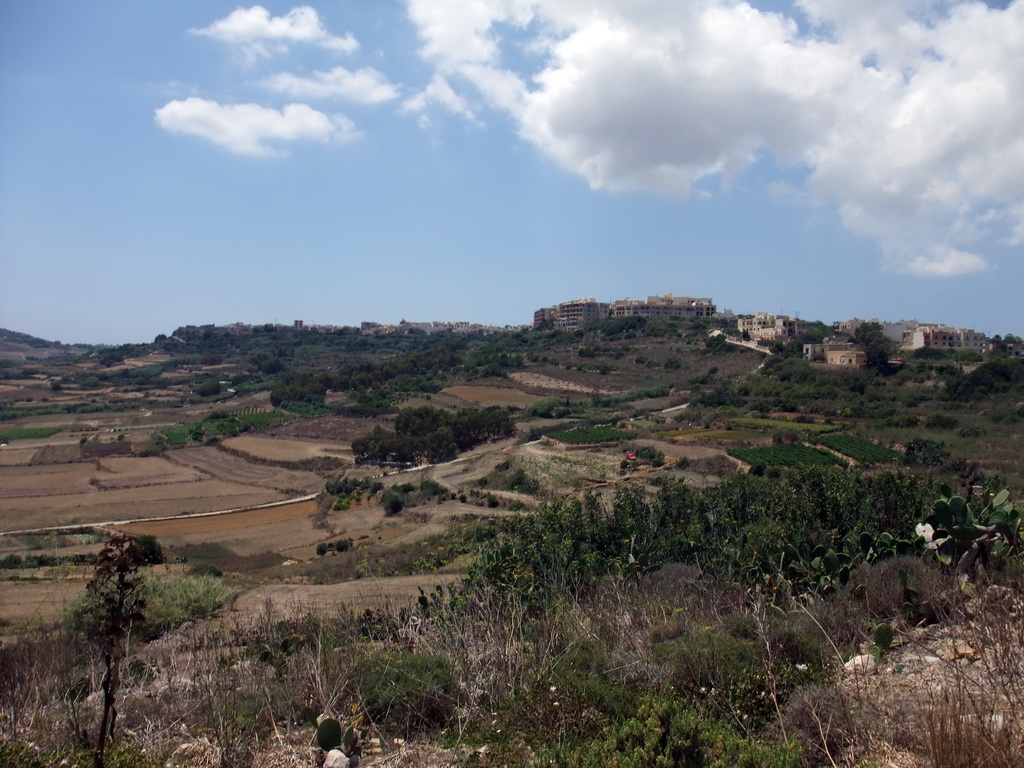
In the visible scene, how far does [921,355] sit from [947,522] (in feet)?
212

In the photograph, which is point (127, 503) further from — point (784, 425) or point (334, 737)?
point (784, 425)

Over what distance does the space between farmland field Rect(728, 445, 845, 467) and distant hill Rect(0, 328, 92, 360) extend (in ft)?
565

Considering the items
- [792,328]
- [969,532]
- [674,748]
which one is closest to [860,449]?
[969,532]

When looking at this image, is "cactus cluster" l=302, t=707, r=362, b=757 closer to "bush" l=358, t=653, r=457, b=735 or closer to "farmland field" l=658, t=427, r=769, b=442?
"bush" l=358, t=653, r=457, b=735

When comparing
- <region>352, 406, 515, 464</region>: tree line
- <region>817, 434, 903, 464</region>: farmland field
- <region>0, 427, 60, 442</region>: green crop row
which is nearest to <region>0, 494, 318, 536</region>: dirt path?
<region>352, 406, 515, 464</region>: tree line

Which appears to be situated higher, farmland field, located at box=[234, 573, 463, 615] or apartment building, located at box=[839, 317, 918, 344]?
apartment building, located at box=[839, 317, 918, 344]

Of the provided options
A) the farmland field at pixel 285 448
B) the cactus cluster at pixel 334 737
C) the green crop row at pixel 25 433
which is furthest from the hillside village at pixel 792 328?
the green crop row at pixel 25 433

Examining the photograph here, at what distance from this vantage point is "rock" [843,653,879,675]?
183 inches

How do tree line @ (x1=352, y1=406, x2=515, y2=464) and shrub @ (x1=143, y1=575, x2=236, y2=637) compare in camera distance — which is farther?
tree line @ (x1=352, y1=406, x2=515, y2=464)

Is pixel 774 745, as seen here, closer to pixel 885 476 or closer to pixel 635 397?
pixel 885 476

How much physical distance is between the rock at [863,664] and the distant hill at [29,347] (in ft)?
615

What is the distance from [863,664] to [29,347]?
21874 centimetres

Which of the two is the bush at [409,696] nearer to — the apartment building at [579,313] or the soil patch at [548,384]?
the soil patch at [548,384]

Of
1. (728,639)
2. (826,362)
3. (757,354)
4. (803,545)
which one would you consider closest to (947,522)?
(803,545)
